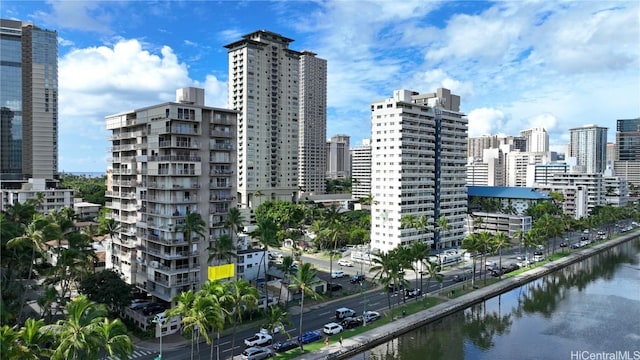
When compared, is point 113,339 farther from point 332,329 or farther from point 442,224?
point 442,224

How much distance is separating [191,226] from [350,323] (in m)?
23.0

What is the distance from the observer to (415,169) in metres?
97.9

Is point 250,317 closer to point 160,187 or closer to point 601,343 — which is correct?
point 160,187

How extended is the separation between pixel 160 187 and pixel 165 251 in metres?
8.46

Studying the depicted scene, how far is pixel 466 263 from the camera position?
95.8 metres

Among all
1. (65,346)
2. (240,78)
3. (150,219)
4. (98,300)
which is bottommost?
(98,300)

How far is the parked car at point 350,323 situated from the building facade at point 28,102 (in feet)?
408

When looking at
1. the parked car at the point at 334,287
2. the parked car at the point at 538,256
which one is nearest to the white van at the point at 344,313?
the parked car at the point at 334,287

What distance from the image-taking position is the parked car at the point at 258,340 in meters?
47.8

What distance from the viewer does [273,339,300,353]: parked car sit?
4686cm

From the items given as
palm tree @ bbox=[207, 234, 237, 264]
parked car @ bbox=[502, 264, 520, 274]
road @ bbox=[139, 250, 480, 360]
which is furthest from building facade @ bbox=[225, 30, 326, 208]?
palm tree @ bbox=[207, 234, 237, 264]

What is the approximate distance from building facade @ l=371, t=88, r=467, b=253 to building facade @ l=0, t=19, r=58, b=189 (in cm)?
11023

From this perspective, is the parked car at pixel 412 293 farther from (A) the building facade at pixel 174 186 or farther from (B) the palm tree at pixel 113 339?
(B) the palm tree at pixel 113 339

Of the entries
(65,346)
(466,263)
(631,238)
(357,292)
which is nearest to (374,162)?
(466,263)
